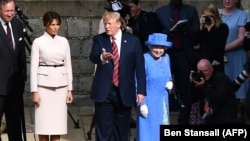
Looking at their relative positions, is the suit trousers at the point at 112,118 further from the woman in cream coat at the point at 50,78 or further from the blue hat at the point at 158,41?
the blue hat at the point at 158,41

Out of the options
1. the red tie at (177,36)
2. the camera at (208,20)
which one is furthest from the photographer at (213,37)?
the red tie at (177,36)

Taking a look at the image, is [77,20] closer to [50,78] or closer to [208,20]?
[208,20]

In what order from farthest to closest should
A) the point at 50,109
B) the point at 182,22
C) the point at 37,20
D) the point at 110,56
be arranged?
the point at 37,20, the point at 182,22, the point at 50,109, the point at 110,56

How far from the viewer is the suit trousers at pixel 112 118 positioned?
7.78 metres

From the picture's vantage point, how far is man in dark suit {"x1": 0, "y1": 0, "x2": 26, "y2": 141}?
25.5 feet

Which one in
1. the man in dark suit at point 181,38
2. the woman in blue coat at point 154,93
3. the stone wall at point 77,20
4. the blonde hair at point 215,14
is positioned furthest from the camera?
the stone wall at point 77,20

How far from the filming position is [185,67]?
9586 millimetres

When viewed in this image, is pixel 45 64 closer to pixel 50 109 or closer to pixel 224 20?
pixel 50 109

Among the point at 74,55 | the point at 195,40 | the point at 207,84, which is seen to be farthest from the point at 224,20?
the point at 74,55

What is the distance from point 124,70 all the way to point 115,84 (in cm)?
17

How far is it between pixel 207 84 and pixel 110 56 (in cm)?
122

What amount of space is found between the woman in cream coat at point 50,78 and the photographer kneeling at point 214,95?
139cm

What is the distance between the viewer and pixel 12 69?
7898mm

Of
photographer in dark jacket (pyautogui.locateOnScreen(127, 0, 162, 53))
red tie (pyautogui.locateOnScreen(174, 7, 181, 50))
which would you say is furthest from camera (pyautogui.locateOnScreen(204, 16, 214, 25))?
photographer in dark jacket (pyautogui.locateOnScreen(127, 0, 162, 53))
